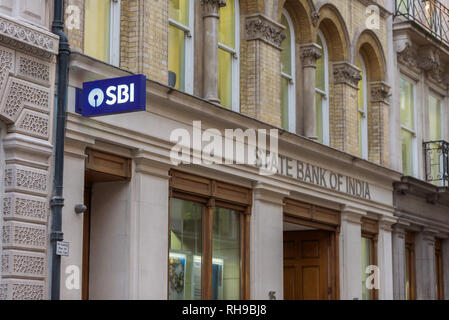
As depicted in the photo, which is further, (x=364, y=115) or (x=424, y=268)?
(x=424, y=268)

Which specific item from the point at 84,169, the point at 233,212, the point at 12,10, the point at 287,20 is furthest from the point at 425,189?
the point at 12,10

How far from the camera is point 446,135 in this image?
2856 centimetres

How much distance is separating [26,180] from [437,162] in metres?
16.8

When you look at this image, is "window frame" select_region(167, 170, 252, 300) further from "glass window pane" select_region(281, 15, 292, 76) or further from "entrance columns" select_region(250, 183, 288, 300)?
"glass window pane" select_region(281, 15, 292, 76)

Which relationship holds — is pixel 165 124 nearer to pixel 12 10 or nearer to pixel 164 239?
pixel 164 239

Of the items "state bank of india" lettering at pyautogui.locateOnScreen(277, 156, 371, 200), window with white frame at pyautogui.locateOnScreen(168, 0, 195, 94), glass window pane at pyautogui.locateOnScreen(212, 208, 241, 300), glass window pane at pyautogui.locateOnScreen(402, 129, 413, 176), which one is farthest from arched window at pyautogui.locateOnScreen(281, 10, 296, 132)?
glass window pane at pyautogui.locateOnScreen(402, 129, 413, 176)

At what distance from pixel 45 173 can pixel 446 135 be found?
1798 cm

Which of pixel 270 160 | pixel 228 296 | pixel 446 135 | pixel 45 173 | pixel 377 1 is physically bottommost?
pixel 228 296

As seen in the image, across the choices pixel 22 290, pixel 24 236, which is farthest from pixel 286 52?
pixel 22 290

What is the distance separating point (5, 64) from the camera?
1283 cm

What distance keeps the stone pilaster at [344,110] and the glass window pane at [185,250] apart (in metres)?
6.15

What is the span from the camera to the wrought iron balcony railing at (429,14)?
25777mm

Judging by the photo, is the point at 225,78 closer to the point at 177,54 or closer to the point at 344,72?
the point at 177,54

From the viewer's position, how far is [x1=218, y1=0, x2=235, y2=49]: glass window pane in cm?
1872
